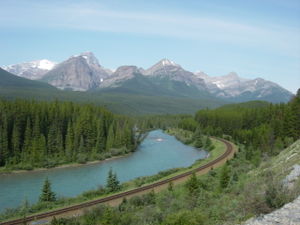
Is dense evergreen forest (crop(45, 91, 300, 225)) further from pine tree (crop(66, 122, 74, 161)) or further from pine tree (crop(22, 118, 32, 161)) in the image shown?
pine tree (crop(22, 118, 32, 161))

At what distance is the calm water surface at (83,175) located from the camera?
44.5m

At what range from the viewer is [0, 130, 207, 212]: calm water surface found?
44.5 meters

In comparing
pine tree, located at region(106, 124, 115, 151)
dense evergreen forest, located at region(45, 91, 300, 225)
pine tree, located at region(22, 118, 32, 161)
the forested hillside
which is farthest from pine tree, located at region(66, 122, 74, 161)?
the forested hillside

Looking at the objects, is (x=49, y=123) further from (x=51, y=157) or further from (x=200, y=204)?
(x=200, y=204)

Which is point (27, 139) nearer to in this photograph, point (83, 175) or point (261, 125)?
point (83, 175)

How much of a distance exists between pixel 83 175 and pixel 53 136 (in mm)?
21059

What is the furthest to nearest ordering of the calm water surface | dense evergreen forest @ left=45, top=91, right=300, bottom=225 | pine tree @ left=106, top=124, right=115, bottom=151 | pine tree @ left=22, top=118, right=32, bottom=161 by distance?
pine tree @ left=106, top=124, right=115, bottom=151 → pine tree @ left=22, top=118, right=32, bottom=161 → the calm water surface → dense evergreen forest @ left=45, top=91, right=300, bottom=225

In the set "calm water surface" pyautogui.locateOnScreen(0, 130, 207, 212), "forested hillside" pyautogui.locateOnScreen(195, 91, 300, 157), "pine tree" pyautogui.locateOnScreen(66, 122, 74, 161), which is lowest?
"calm water surface" pyautogui.locateOnScreen(0, 130, 207, 212)

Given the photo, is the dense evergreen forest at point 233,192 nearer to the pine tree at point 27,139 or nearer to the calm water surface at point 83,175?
the calm water surface at point 83,175

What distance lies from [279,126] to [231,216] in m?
63.5

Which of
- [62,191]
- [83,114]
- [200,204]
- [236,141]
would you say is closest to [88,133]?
[83,114]

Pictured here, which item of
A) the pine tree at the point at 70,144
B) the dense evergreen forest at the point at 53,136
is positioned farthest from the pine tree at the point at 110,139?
the pine tree at the point at 70,144

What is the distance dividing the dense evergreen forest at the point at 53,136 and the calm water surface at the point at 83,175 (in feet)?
15.5

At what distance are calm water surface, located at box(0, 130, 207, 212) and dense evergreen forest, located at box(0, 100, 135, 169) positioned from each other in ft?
15.5
